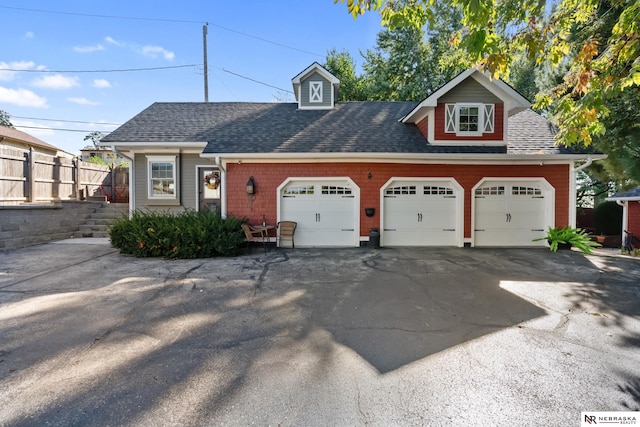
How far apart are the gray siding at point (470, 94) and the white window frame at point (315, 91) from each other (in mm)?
4718

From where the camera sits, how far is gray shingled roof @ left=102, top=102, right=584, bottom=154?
9.17 m

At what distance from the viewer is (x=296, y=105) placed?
1220cm

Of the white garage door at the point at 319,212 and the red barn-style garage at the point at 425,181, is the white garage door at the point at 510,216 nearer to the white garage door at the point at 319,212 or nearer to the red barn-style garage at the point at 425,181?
the red barn-style garage at the point at 425,181

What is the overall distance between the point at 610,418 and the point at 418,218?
739 cm

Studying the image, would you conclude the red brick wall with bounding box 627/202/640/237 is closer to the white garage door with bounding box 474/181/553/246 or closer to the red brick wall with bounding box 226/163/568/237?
the red brick wall with bounding box 226/163/568/237

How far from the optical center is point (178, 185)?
34.9ft

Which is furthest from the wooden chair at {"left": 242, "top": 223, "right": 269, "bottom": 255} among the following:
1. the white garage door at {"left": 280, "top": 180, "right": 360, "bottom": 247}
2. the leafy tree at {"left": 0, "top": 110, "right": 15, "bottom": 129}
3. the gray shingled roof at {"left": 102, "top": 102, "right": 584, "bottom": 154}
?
the leafy tree at {"left": 0, "top": 110, "right": 15, "bottom": 129}

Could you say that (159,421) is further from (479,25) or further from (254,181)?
(254,181)

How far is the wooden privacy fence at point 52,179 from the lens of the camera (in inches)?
361

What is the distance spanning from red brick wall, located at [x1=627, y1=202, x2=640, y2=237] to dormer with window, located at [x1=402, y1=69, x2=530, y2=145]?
535cm

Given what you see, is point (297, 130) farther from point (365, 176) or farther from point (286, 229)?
point (286, 229)

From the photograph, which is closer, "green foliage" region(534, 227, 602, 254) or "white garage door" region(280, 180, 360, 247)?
"green foliage" region(534, 227, 602, 254)

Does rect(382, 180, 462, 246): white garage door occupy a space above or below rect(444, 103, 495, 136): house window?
below

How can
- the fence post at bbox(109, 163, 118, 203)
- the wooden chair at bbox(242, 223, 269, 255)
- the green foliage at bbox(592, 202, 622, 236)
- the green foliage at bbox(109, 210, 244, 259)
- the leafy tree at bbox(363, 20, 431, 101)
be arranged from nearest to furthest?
the green foliage at bbox(109, 210, 244, 259) → the wooden chair at bbox(242, 223, 269, 255) → the green foliage at bbox(592, 202, 622, 236) → the fence post at bbox(109, 163, 118, 203) → the leafy tree at bbox(363, 20, 431, 101)
